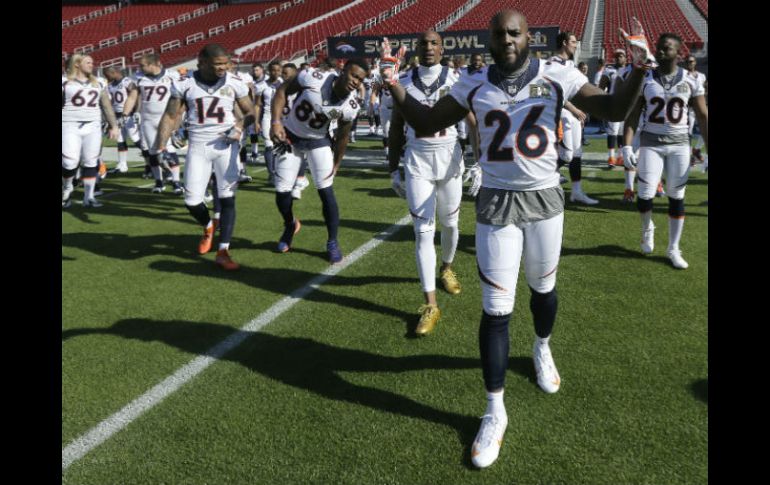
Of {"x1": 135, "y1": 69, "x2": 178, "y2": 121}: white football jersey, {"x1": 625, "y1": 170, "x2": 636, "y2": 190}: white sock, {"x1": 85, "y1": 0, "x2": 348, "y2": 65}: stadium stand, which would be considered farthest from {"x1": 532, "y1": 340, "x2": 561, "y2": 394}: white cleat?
{"x1": 85, "y1": 0, "x2": 348, "y2": 65}: stadium stand

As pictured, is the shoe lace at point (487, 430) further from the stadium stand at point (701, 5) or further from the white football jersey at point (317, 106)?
the stadium stand at point (701, 5)

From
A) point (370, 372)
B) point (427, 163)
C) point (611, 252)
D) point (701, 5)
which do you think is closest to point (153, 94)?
point (427, 163)

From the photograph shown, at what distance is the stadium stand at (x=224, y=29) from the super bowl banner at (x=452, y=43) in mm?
A: 13169

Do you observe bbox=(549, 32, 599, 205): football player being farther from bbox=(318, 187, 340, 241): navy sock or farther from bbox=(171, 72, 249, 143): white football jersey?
bbox=(171, 72, 249, 143): white football jersey

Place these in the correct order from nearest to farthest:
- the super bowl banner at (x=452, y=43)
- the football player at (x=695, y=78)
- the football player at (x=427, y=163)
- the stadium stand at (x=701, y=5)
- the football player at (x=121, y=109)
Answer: the football player at (x=427, y=163), the football player at (x=695, y=78), the football player at (x=121, y=109), the super bowl banner at (x=452, y=43), the stadium stand at (x=701, y=5)

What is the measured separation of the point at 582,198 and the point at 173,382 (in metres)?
6.89

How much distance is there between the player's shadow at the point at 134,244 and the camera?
7.06 m

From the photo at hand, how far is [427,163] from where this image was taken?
4809 millimetres

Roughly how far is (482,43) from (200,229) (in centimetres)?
1863

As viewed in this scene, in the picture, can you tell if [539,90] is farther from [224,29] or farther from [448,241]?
[224,29]

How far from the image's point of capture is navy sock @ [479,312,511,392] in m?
3.14

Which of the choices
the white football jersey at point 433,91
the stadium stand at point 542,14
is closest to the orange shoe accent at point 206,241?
the white football jersey at point 433,91
